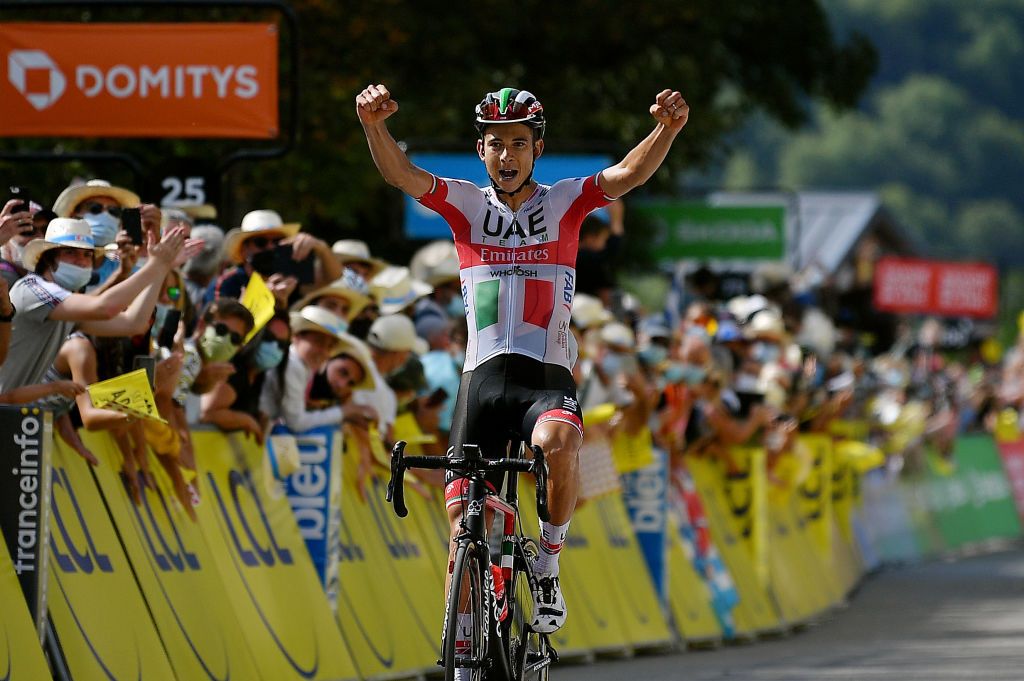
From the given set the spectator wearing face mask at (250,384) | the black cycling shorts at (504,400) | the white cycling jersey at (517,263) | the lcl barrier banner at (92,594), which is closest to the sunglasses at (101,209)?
the spectator wearing face mask at (250,384)

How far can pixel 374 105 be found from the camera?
8555mm

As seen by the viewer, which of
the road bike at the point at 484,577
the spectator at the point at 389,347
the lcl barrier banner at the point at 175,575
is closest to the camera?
the road bike at the point at 484,577

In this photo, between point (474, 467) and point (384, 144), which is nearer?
point (474, 467)

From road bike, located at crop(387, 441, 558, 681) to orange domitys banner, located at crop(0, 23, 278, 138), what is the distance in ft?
15.6

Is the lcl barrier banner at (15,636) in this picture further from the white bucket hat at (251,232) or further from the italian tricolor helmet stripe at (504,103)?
the white bucket hat at (251,232)

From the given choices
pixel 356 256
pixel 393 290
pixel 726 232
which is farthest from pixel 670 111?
pixel 726 232

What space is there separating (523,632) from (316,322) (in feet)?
11.1

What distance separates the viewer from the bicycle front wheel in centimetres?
792

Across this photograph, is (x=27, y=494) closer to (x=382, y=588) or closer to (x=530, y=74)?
(x=382, y=588)

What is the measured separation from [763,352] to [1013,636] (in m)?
3.50

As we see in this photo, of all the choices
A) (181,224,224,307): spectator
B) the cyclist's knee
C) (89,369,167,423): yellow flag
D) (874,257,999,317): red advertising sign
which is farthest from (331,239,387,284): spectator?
(874,257,999,317): red advertising sign

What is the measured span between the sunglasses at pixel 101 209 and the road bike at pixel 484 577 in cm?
292

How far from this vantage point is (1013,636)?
16.0m

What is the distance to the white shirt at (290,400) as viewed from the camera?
11.3 m
